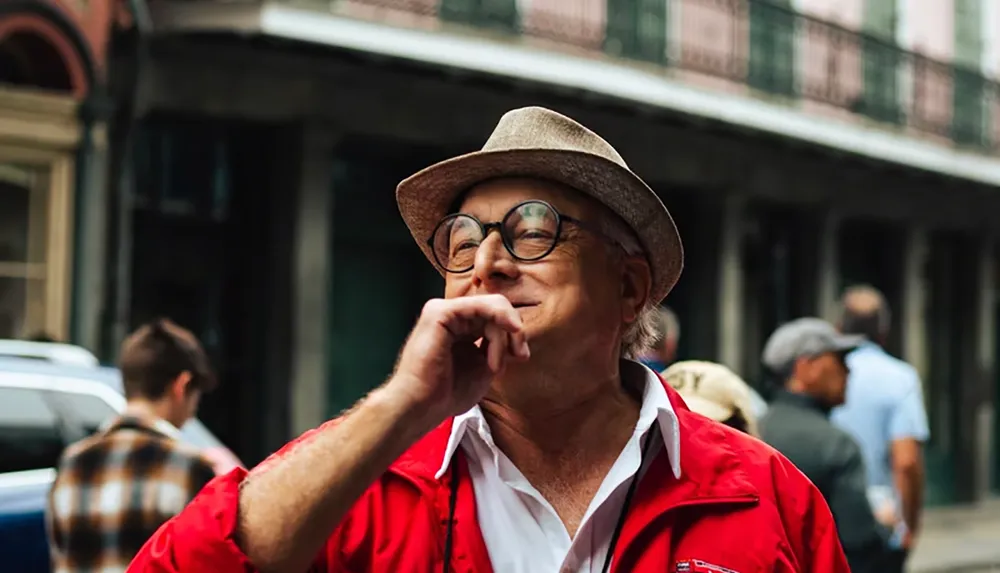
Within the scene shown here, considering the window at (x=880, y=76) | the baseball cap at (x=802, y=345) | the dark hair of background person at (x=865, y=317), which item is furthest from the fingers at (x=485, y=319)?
the window at (x=880, y=76)

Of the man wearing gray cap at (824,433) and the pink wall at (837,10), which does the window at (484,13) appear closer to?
the pink wall at (837,10)

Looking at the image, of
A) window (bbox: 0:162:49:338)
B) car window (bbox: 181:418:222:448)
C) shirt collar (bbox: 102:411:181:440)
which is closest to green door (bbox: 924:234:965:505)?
window (bbox: 0:162:49:338)

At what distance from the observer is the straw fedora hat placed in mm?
2314

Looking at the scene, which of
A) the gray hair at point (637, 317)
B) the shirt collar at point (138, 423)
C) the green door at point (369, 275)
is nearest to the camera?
the gray hair at point (637, 317)

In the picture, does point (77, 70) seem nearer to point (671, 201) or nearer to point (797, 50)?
point (671, 201)

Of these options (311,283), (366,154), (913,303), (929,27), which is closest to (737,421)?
(311,283)

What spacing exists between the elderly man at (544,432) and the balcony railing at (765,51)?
10369mm

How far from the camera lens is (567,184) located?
2.36 metres

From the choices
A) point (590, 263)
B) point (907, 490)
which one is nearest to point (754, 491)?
point (590, 263)

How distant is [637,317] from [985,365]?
64.0 feet

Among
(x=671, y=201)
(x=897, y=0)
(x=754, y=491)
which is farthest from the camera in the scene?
(x=897, y=0)

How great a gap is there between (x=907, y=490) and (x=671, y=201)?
10.1 metres

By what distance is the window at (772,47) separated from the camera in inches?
666

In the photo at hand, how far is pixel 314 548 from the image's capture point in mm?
1966
